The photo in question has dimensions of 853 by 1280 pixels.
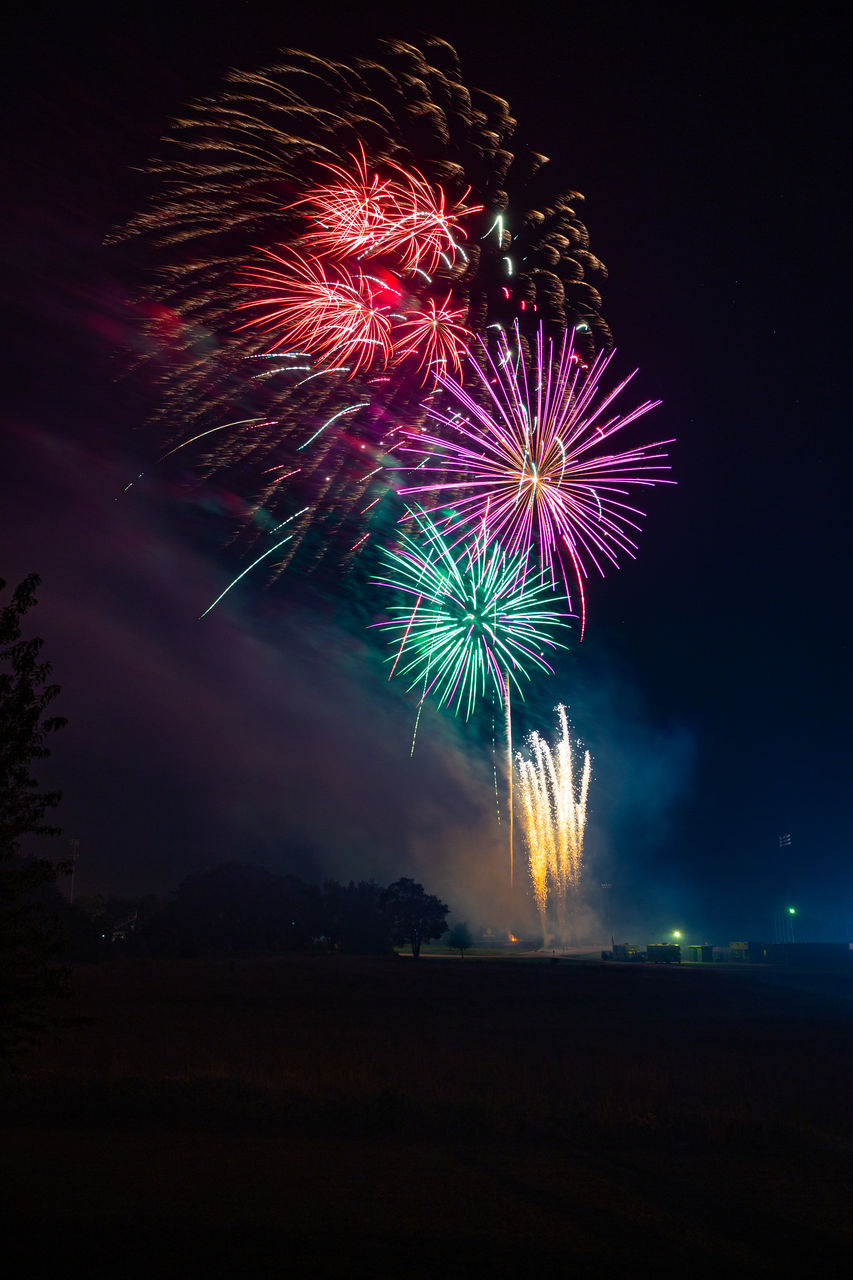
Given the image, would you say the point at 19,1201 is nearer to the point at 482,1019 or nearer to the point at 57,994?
the point at 57,994

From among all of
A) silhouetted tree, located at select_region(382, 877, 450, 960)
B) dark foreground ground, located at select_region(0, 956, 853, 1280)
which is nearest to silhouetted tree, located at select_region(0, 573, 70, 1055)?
dark foreground ground, located at select_region(0, 956, 853, 1280)

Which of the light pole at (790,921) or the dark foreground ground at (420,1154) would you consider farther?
the light pole at (790,921)

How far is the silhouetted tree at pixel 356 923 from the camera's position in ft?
352

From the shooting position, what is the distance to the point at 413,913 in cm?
10669

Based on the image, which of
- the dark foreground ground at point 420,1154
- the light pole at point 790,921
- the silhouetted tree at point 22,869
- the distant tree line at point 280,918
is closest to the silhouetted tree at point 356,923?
the distant tree line at point 280,918

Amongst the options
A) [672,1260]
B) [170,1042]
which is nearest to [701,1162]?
[672,1260]

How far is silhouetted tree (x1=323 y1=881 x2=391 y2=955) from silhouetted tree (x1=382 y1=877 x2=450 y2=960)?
1.29 metres

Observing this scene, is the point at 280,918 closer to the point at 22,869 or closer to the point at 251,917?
the point at 251,917

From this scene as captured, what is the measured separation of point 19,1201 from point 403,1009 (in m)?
31.6

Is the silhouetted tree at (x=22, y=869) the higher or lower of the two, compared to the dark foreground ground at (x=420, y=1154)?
higher

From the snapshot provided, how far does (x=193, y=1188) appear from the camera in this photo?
11.5m

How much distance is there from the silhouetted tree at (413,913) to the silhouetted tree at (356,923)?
50.8 inches

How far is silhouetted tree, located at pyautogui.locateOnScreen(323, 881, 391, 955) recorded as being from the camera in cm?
10719

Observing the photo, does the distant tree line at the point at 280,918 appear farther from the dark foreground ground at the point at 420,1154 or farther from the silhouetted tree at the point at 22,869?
the silhouetted tree at the point at 22,869
